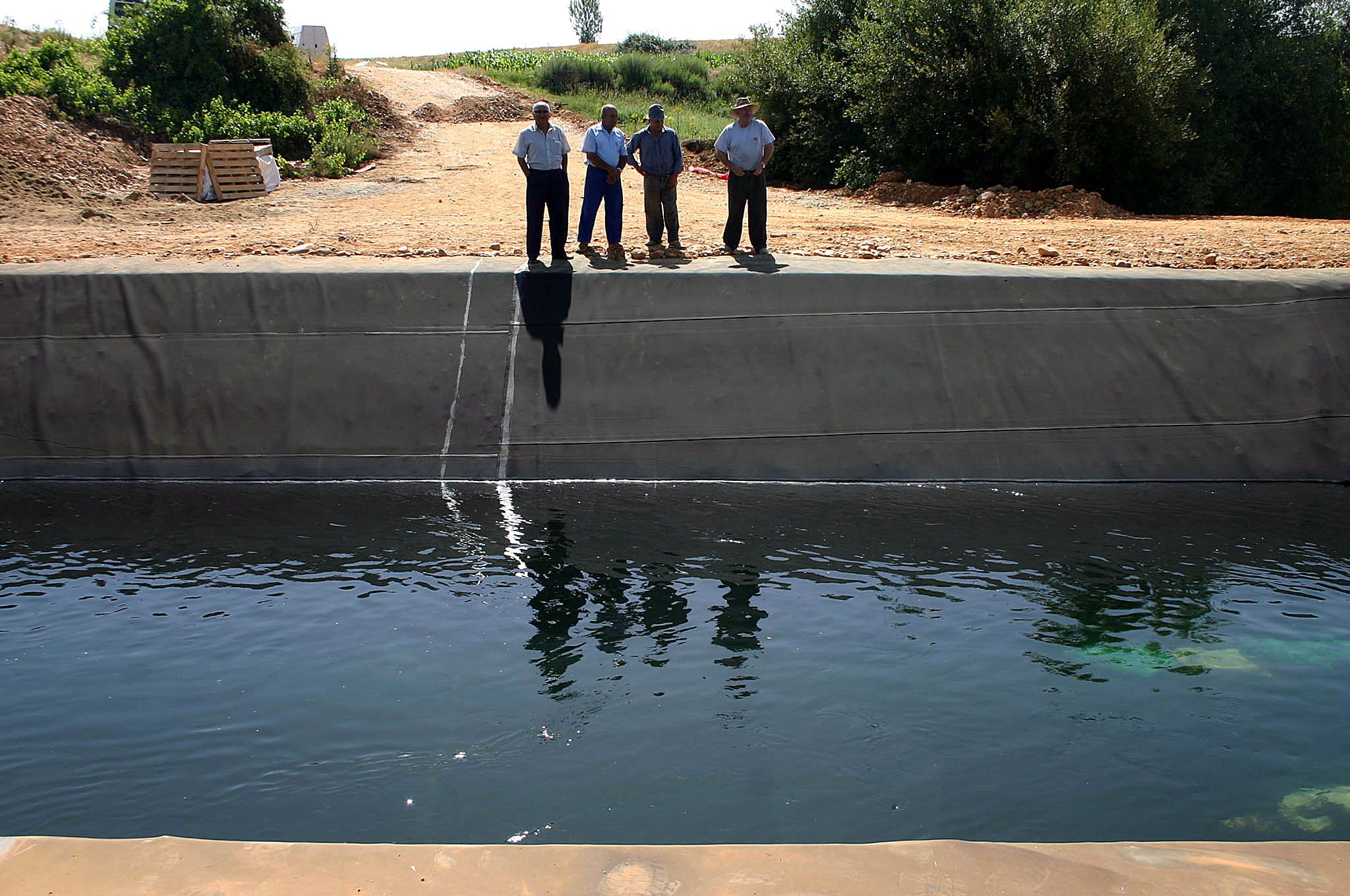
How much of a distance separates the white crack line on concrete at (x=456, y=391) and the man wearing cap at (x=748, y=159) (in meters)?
2.99

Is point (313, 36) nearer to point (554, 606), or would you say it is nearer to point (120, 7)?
point (120, 7)

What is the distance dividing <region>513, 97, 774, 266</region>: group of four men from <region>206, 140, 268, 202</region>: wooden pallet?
10.1 m

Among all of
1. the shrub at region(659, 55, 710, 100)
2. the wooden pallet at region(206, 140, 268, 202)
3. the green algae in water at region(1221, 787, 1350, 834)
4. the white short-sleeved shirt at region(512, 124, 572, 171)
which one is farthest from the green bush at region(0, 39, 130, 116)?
the green algae in water at region(1221, 787, 1350, 834)

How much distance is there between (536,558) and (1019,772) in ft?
14.0

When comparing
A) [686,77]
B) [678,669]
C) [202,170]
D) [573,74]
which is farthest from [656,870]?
[573,74]

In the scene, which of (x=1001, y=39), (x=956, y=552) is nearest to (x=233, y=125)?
(x=1001, y=39)

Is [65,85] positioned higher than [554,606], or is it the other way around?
[65,85]

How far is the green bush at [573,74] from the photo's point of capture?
145ft

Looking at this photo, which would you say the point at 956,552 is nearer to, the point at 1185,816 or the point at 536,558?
the point at 536,558

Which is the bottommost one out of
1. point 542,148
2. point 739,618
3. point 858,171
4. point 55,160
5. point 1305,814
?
point 1305,814

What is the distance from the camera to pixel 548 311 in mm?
11992

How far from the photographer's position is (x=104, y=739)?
221 inches

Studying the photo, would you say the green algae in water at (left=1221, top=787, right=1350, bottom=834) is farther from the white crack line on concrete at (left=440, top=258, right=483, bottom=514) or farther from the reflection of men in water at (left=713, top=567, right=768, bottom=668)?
the white crack line on concrete at (left=440, top=258, right=483, bottom=514)

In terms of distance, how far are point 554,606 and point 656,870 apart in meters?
3.71
